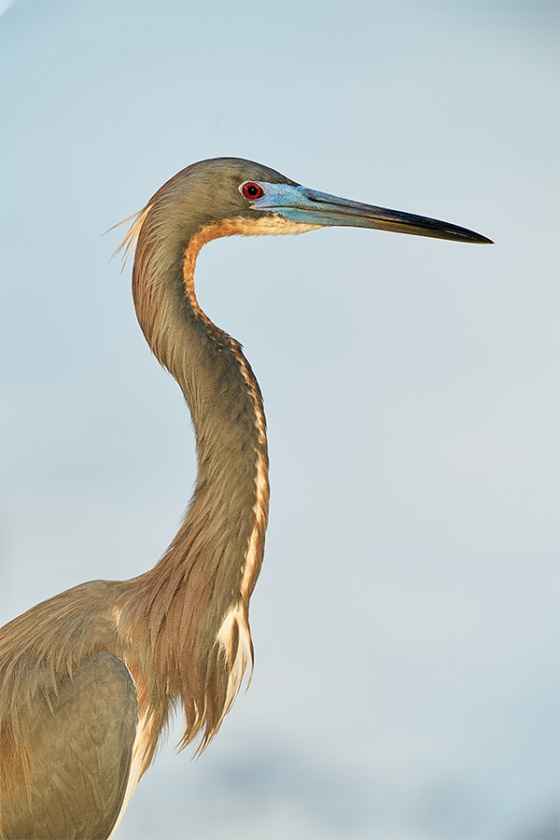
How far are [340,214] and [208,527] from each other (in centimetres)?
66

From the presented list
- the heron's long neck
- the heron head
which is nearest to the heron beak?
the heron head

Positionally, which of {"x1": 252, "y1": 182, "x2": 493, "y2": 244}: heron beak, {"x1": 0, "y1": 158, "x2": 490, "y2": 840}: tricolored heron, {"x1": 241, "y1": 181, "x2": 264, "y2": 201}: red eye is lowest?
{"x1": 0, "y1": 158, "x2": 490, "y2": 840}: tricolored heron

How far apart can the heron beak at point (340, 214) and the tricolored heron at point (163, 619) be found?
0.15ft

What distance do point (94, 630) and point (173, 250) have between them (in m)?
0.69

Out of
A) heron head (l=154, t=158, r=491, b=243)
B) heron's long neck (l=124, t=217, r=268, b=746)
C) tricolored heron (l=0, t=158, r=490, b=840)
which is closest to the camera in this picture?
tricolored heron (l=0, t=158, r=490, b=840)

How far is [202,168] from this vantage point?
1.84m

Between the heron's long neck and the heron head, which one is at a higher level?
the heron head

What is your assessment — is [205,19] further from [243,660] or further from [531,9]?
[243,660]

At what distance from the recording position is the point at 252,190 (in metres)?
1.86

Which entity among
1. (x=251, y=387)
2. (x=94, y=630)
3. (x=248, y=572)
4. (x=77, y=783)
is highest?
(x=251, y=387)

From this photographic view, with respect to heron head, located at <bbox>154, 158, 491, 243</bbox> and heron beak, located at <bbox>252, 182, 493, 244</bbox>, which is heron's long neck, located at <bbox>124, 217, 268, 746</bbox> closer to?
heron head, located at <bbox>154, 158, 491, 243</bbox>

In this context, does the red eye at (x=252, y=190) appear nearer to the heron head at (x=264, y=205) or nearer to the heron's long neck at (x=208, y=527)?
the heron head at (x=264, y=205)

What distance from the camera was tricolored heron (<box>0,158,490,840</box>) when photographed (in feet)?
5.25

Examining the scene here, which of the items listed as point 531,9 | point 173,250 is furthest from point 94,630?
point 531,9
